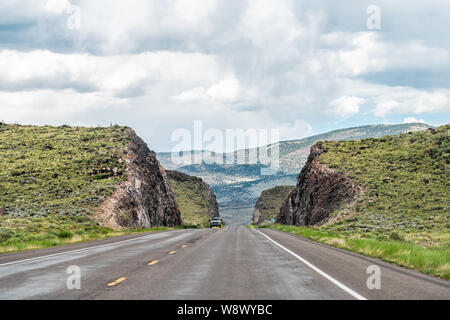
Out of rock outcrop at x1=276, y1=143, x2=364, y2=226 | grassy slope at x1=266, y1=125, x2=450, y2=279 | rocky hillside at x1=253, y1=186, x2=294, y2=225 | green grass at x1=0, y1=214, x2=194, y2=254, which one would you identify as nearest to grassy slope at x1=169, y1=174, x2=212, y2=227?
rocky hillside at x1=253, y1=186, x2=294, y2=225

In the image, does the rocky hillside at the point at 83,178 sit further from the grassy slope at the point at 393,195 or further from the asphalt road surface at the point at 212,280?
the asphalt road surface at the point at 212,280

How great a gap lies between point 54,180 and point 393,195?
40297 mm

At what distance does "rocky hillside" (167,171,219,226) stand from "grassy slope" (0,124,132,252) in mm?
39373

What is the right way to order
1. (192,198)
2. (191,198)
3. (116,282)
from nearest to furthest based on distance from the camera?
(116,282) < (191,198) < (192,198)

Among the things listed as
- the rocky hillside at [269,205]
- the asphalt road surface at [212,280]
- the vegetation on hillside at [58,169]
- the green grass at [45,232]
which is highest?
the vegetation on hillside at [58,169]

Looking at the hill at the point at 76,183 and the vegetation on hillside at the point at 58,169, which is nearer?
the hill at the point at 76,183

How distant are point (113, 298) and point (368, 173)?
5522 centimetres

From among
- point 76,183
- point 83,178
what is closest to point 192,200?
point 83,178

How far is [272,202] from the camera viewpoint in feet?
509

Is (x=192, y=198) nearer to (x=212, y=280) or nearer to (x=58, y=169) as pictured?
(x=58, y=169)

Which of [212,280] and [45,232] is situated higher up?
[212,280]

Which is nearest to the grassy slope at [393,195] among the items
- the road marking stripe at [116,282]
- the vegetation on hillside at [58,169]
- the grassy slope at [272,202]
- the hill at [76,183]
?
the road marking stripe at [116,282]

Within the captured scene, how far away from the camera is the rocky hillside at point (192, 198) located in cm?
11750

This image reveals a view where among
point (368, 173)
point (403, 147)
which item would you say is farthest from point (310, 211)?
point (403, 147)
